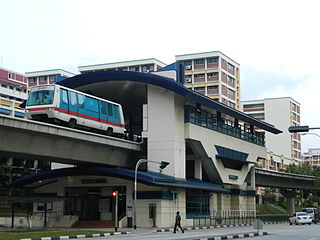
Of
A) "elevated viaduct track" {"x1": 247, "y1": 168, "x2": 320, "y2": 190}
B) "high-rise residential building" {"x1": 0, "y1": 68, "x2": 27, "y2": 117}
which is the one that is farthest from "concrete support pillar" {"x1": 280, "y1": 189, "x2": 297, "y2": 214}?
"high-rise residential building" {"x1": 0, "y1": 68, "x2": 27, "y2": 117}

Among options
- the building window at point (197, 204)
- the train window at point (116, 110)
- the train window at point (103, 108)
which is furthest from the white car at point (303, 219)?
the train window at point (103, 108)

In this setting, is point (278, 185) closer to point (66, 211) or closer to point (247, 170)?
point (247, 170)

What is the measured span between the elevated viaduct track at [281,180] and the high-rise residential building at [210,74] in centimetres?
3398

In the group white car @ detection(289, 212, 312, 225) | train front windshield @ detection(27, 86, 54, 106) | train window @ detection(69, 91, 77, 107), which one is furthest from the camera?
white car @ detection(289, 212, 312, 225)

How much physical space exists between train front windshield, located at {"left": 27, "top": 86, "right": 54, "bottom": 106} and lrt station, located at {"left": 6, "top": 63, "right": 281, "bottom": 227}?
2.75 metres

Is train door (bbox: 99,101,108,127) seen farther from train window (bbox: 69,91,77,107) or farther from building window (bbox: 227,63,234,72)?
building window (bbox: 227,63,234,72)

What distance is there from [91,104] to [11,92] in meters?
79.7

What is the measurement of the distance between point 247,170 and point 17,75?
244ft

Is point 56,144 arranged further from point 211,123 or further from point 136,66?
point 136,66

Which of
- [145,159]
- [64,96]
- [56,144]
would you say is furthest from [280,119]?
[56,144]

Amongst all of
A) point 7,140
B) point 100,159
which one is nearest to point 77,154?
point 100,159

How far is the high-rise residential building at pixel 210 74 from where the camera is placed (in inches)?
4614

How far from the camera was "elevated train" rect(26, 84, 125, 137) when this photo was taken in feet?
119

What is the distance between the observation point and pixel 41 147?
35000mm
